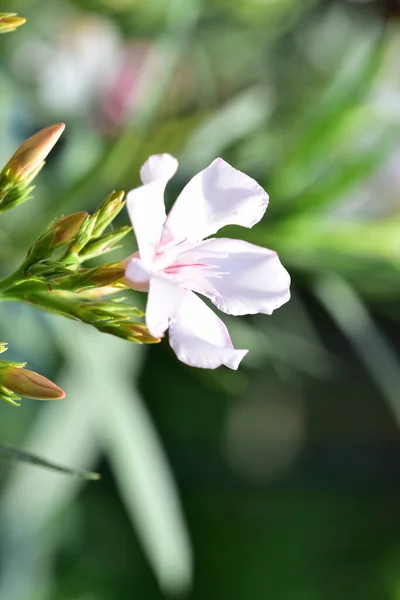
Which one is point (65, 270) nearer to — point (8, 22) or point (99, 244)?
point (99, 244)

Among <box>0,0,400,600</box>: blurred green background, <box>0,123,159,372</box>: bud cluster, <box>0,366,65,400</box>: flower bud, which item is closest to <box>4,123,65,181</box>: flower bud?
<box>0,123,159,372</box>: bud cluster

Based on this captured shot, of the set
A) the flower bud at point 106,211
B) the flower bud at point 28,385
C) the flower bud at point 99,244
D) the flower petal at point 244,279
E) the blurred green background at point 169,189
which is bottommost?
the blurred green background at point 169,189

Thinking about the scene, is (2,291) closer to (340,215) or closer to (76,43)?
(340,215)

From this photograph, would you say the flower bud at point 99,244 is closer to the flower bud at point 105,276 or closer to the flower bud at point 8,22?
the flower bud at point 105,276

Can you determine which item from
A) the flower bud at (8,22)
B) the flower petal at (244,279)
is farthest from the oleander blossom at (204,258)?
the flower bud at (8,22)

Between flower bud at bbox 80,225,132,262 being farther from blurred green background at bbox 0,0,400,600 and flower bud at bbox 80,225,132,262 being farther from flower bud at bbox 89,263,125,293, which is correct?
blurred green background at bbox 0,0,400,600
